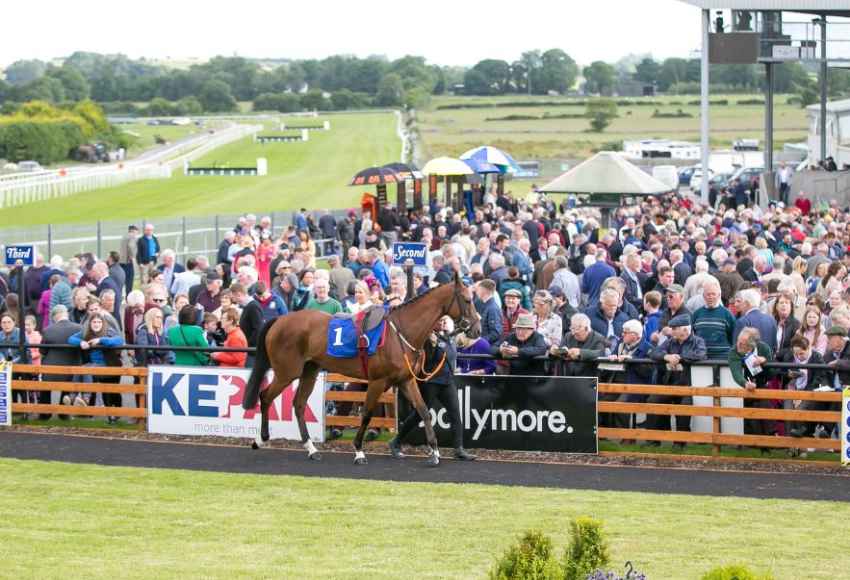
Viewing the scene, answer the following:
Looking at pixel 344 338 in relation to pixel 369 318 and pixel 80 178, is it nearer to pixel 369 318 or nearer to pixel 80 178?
pixel 369 318

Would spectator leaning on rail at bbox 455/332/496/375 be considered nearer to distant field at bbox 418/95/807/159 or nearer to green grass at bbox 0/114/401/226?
green grass at bbox 0/114/401/226

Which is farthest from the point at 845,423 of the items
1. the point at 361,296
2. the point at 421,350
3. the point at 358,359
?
the point at 361,296

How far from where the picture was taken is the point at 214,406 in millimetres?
16109

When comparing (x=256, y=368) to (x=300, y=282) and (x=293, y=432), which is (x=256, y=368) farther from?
(x=300, y=282)

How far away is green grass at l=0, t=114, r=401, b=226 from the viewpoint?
5672 centimetres

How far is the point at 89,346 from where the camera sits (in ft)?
54.4

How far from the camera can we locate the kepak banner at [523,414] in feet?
48.9

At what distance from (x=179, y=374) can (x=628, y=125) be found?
125222mm

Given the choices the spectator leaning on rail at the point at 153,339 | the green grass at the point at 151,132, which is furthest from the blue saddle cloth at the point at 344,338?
the green grass at the point at 151,132

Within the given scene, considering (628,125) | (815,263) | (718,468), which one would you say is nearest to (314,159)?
(628,125)

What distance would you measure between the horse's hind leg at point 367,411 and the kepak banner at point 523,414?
888mm

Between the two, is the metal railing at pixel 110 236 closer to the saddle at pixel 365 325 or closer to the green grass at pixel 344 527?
the saddle at pixel 365 325

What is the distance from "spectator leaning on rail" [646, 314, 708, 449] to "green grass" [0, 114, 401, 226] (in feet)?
122

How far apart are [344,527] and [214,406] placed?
462cm
